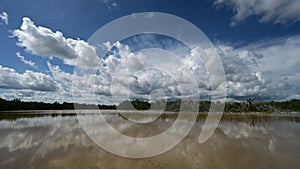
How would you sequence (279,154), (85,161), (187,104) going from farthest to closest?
(187,104), (279,154), (85,161)

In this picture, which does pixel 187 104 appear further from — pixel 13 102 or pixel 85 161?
pixel 85 161

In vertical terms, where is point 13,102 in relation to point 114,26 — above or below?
below

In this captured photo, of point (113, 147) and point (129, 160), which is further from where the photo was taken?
point (113, 147)

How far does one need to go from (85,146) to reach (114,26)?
10.1m

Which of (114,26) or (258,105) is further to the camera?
(258,105)

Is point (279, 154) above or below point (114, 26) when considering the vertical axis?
below

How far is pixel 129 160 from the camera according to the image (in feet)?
33.3

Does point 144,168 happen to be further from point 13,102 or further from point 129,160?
point 13,102

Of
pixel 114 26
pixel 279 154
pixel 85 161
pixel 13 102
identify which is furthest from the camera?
pixel 13 102

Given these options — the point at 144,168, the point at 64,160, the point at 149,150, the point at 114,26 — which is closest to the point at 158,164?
the point at 144,168

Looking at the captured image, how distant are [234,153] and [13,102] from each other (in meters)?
97.7

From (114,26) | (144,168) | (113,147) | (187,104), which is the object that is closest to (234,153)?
(144,168)

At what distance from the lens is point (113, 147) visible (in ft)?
42.5

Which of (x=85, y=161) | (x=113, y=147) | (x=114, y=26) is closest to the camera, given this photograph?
(x=85, y=161)
